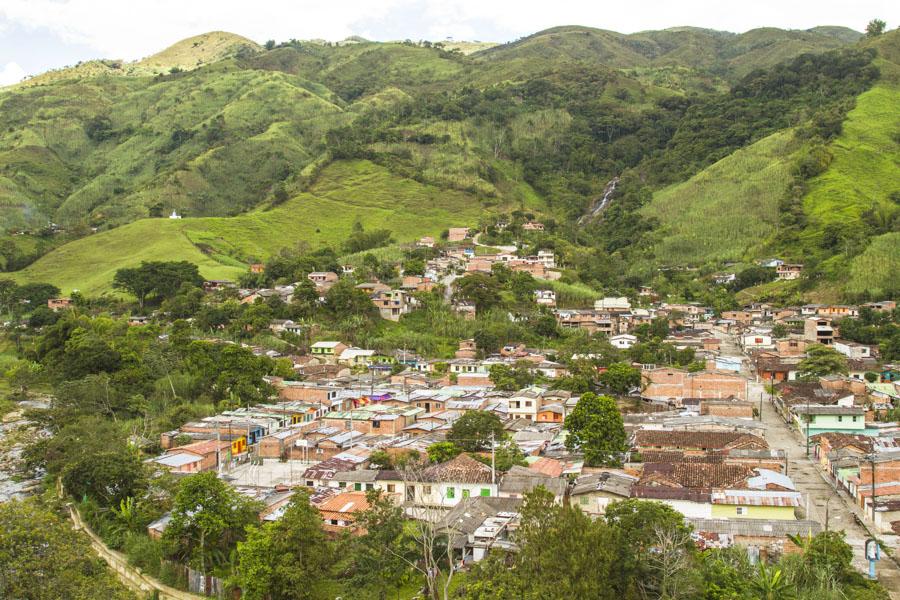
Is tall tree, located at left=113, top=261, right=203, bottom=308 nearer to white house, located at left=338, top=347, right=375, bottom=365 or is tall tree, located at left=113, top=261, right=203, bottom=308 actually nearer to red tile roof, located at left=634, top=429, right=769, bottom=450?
white house, located at left=338, top=347, right=375, bottom=365

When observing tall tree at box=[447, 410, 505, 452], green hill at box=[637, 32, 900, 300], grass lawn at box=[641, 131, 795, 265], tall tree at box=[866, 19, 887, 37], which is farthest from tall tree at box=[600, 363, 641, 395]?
tall tree at box=[866, 19, 887, 37]

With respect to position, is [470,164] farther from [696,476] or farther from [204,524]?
[204,524]

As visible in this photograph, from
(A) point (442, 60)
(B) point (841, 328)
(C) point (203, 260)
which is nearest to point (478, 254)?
(C) point (203, 260)

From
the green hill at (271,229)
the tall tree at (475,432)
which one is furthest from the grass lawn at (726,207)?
the tall tree at (475,432)

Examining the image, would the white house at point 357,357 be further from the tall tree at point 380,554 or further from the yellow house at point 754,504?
the yellow house at point 754,504

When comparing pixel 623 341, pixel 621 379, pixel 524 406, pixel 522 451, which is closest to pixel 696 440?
pixel 522 451
